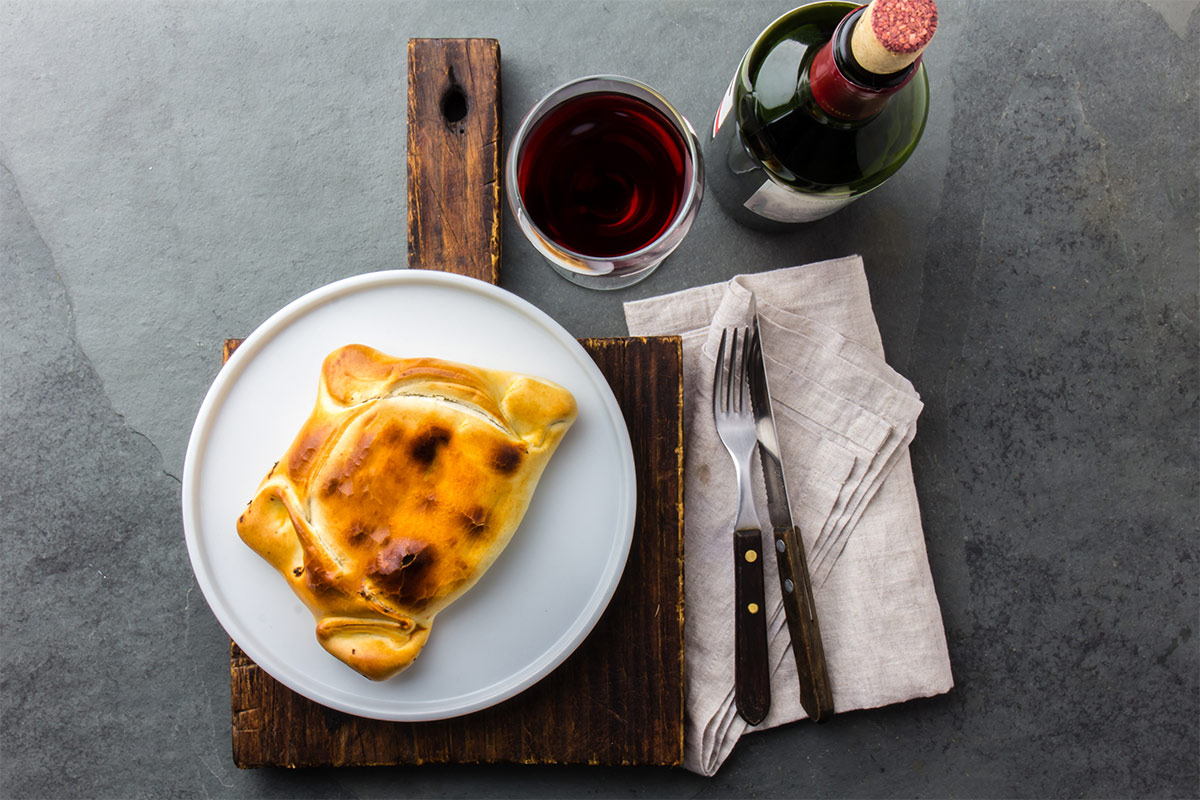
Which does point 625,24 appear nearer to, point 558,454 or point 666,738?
point 558,454

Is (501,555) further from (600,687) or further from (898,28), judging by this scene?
(898,28)

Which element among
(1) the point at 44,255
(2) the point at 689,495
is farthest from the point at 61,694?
(2) the point at 689,495

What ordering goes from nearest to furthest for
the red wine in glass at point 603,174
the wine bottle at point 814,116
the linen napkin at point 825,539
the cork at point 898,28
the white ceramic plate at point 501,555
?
the cork at point 898,28 → the wine bottle at point 814,116 → the red wine in glass at point 603,174 → the white ceramic plate at point 501,555 → the linen napkin at point 825,539

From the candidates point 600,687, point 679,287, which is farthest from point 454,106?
point 600,687

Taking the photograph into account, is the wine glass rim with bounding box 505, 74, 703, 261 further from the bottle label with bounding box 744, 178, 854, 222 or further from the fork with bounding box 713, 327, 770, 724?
the fork with bounding box 713, 327, 770, 724

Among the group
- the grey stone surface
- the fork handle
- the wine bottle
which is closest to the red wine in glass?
the wine bottle

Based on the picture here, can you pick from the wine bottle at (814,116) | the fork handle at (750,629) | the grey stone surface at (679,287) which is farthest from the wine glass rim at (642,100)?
the fork handle at (750,629)

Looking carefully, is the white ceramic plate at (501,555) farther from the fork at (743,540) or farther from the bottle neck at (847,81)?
the bottle neck at (847,81)
